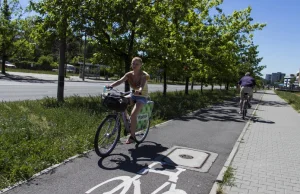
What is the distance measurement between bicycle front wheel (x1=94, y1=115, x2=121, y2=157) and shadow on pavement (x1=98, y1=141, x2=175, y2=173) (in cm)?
14

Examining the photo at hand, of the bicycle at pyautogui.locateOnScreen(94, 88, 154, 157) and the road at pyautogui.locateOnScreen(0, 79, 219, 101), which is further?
the road at pyautogui.locateOnScreen(0, 79, 219, 101)

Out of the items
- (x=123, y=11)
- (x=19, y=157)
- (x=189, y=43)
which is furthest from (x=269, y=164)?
(x=189, y=43)

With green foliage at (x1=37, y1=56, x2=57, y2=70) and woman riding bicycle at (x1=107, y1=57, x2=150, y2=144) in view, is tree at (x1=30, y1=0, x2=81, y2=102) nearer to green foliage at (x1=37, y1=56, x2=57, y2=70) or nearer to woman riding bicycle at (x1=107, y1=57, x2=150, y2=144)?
woman riding bicycle at (x1=107, y1=57, x2=150, y2=144)

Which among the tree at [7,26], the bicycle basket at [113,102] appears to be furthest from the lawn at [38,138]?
the tree at [7,26]

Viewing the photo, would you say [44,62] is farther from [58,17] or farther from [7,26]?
[58,17]

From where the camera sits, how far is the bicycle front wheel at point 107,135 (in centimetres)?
537

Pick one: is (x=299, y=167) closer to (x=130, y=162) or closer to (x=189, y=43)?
(x=130, y=162)

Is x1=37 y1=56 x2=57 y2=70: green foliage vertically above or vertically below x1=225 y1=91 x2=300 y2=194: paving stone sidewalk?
above

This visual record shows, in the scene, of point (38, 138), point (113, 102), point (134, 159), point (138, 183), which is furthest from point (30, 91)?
point (138, 183)

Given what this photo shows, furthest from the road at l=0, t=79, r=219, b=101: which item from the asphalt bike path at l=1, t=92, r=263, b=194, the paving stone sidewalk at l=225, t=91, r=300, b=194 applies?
the paving stone sidewalk at l=225, t=91, r=300, b=194

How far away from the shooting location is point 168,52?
46.8 ft

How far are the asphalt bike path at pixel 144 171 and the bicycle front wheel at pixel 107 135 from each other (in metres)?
0.14

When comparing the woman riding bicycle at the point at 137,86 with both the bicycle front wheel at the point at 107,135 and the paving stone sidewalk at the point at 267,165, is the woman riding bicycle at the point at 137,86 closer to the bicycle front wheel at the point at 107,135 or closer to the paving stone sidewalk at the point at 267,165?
the bicycle front wheel at the point at 107,135

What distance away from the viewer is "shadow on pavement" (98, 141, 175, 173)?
5.06m
